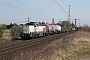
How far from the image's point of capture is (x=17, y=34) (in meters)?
55.1

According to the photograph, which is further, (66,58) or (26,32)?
(26,32)

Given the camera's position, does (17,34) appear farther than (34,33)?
Yes

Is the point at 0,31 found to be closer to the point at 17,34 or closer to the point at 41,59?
the point at 17,34

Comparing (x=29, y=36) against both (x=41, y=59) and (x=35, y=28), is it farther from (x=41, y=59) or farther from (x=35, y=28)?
(x=41, y=59)

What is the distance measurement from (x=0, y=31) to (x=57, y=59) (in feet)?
168

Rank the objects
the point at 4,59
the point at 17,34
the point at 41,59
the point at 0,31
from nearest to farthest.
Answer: the point at 41,59
the point at 4,59
the point at 17,34
the point at 0,31

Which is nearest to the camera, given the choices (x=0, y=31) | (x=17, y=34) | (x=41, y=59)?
(x=41, y=59)

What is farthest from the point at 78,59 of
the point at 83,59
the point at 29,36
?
the point at 29,36

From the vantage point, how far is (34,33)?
40.0m

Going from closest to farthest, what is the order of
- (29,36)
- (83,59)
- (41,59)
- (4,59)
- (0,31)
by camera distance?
(41,59), (83,59), (4,59), (29,36), (0,31)

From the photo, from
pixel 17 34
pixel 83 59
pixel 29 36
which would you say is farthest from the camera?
pixel 17 34

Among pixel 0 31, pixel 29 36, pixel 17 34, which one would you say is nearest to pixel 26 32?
pixel 29 36

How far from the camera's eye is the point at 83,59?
12.4 meters

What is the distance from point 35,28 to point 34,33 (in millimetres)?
1041
